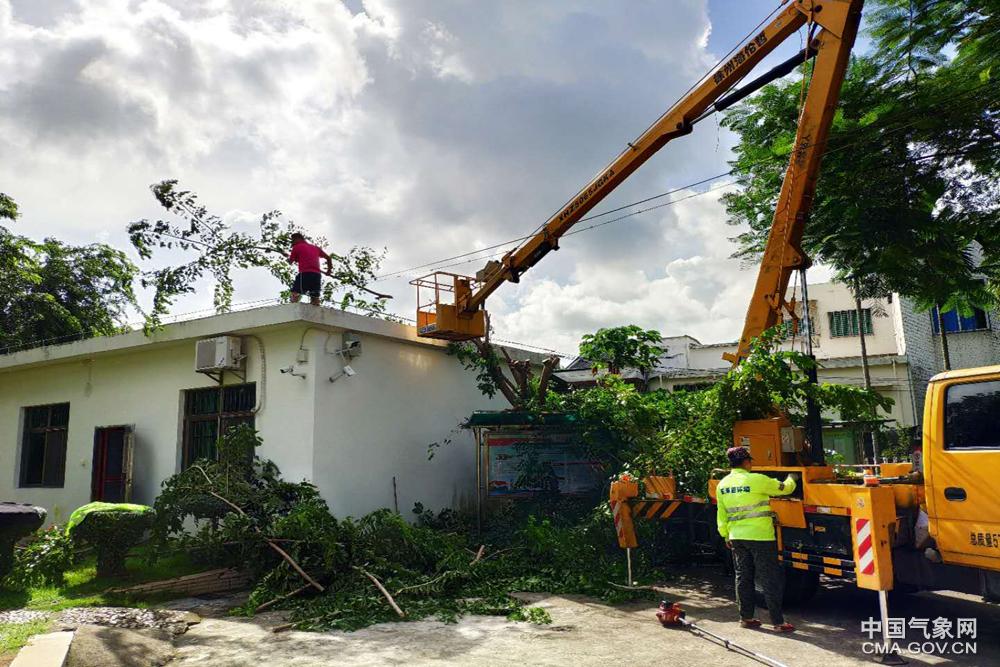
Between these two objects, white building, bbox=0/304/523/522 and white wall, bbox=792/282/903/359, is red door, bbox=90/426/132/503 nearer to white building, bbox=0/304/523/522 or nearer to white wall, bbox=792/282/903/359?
white building, bbox=0/304/523/522

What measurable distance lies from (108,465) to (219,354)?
454 cm

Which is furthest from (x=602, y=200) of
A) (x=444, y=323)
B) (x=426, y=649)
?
(x=426, y=649)

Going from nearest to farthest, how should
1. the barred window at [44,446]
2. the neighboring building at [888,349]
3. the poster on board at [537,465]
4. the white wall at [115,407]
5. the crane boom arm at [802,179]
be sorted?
1. the crane boom arm at [802,179]
2. the poster on board at [537,465]
3. the white wall at [115,407]
4. the barred window at [44,446]
5. the neighboring building at [888,349]

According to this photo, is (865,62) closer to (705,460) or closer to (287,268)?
(705,460)

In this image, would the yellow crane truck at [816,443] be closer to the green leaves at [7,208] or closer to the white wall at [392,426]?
the white wall at [392,426]

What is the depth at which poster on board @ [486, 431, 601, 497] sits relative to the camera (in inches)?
470

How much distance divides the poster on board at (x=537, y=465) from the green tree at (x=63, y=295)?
14.6 metres

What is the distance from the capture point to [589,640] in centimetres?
662

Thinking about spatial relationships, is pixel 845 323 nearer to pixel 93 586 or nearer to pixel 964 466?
pixel 964 466

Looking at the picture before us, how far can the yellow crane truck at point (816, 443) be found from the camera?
5.77 metres

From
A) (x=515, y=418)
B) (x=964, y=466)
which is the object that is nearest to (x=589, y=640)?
(x=964, y=466)

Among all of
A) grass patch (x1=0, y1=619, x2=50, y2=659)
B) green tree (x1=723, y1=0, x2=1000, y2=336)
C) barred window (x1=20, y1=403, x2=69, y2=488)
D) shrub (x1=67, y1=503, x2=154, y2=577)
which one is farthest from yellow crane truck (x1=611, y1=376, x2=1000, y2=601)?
barred window (x1=20, y1=403, x2=69, y2=488)

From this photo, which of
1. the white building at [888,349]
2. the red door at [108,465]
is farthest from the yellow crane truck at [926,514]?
the white building at [888,349]

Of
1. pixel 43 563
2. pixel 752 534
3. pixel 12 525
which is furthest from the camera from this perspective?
pixel 43 563
